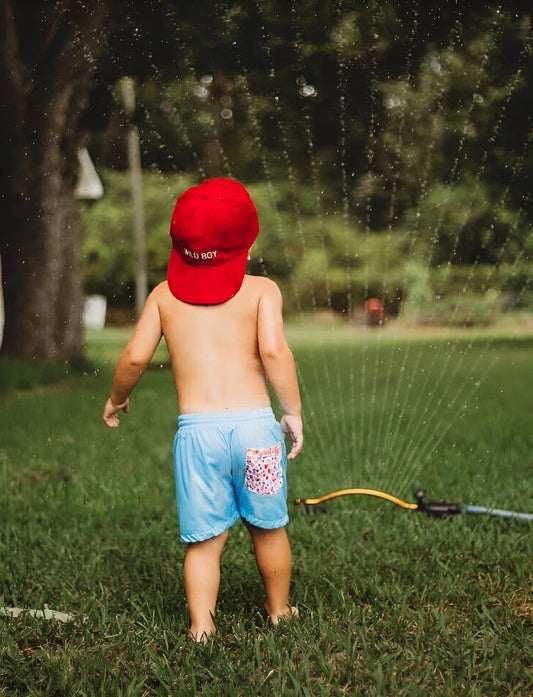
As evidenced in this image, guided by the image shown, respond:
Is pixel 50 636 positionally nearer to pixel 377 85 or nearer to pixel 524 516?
pixel 524 516

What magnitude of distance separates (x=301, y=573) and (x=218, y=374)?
100cm

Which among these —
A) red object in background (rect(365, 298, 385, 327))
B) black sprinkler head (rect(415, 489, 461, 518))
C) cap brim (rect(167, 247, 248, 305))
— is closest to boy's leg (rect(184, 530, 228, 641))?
cap brim (rect(167, 247, 248, 305))

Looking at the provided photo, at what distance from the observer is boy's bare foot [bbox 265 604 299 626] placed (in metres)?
2.62

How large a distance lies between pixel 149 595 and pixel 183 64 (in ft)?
26.9

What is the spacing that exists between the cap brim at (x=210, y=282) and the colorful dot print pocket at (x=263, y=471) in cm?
44

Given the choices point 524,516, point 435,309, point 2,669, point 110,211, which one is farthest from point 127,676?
point 110,211

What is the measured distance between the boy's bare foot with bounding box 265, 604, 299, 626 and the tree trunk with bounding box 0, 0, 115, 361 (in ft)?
21.1

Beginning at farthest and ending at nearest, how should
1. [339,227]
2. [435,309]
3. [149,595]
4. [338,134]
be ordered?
1. [339,227]
2. [435,309]
3. [338,134]
4. [149,595]

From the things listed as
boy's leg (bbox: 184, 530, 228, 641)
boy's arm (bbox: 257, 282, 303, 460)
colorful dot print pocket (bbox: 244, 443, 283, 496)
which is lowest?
boy's leg (bbox: 184, 530, 228, 641)

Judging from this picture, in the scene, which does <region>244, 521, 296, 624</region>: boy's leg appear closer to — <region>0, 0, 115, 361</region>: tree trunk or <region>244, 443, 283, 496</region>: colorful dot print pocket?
<region>244, 443, 283, 496</region>: colorful dot print pocket

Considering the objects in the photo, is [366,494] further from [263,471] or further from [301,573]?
[263,471]

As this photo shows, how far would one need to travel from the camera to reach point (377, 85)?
420 inches

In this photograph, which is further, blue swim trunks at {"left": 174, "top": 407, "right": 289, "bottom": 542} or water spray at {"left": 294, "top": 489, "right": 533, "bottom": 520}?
water spray at {"left": 294, "top": 489, "right": 533, "bottom": 520}

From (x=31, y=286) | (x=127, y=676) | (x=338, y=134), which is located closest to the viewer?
(x=127, y=676)
